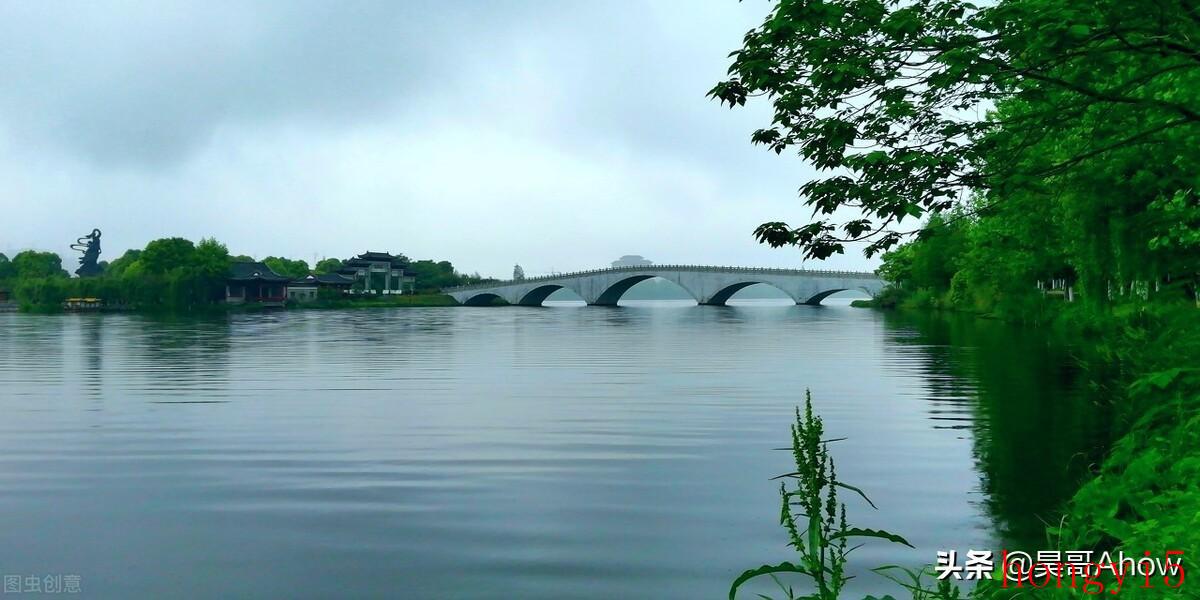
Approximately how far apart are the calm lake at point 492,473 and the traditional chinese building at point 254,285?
318 feet

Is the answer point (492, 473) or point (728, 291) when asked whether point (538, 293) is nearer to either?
point (728, 291)

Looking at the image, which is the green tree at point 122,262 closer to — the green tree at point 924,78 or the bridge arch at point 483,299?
the bridge arch at point 483,299

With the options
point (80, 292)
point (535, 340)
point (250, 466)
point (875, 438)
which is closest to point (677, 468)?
point (875, 438)

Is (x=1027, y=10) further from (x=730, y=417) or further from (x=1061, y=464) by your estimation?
(x=730, y=417)

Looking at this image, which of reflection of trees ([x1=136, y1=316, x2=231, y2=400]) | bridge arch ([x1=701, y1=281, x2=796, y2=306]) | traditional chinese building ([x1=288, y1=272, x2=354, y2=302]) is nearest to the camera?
reflection of trees ([x1=136, y1=316, x2=231, y2=400])

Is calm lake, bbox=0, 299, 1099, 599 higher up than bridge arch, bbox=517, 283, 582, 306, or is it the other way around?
bridge arch, bbox=517, 283, 582, 306

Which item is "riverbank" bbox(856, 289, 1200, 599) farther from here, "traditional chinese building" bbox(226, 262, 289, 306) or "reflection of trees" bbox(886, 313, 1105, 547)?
"traditional chinese building" bbox(226, 262, 289, 306)

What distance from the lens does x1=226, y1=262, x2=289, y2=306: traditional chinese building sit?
118 metres

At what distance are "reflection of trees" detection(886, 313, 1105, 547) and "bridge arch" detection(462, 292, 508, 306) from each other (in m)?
114

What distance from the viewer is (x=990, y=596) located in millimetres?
6340

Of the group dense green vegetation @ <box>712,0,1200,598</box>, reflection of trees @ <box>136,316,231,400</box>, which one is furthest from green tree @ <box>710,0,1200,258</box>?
reflection of trees @ <box>136,316,231,400</box>

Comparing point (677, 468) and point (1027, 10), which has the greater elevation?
point (1027, 10)

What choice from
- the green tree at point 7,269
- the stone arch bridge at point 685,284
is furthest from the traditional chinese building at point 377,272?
the green tree at point 7,269

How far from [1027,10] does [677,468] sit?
22.5ft
